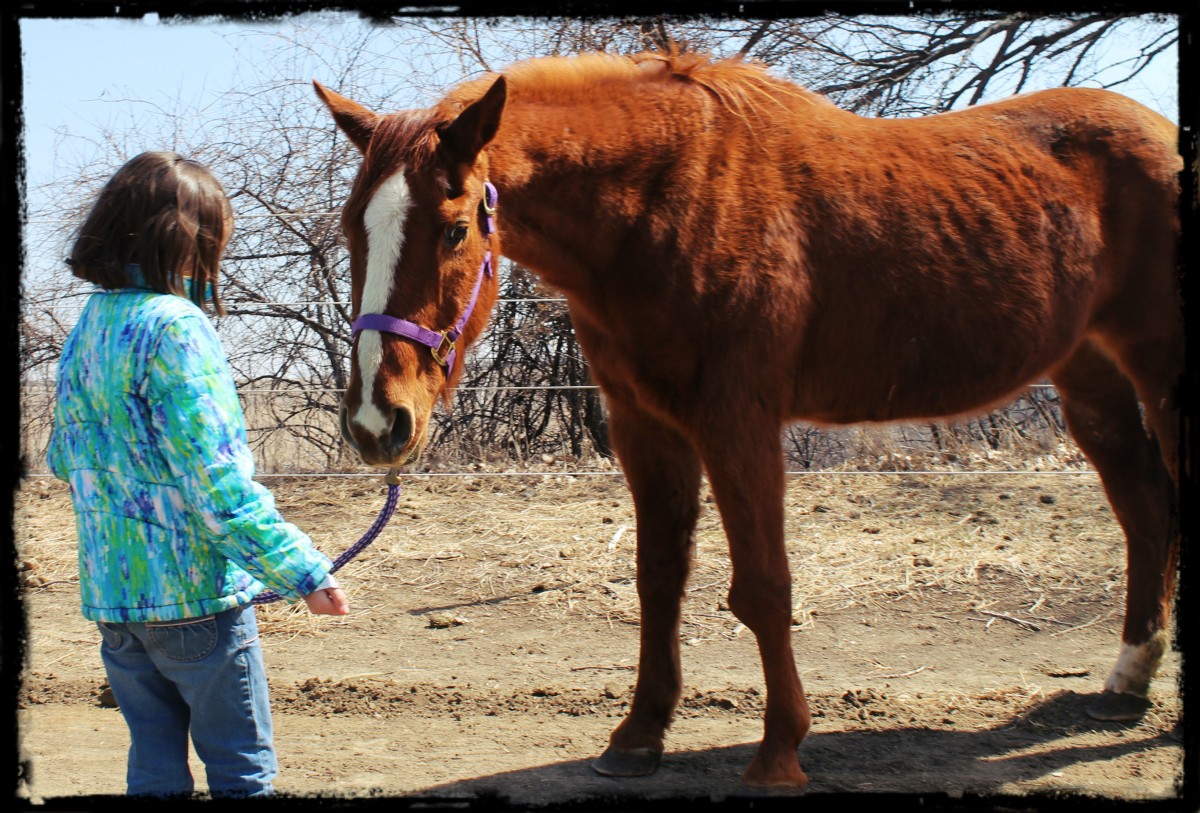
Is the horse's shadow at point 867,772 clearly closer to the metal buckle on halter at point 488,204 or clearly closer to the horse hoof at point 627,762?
the horse hoof at point 627,762

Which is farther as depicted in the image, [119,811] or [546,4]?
[546,4]

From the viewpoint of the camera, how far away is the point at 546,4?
3.55 m

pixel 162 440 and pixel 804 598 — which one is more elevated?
pixel 162 440

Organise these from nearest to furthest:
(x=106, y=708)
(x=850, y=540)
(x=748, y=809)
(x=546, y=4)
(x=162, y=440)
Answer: (x=162, y=440) → (x=748, y=809) → (x=546, y=4) → (x=106, y=708) → (x=850, y=540)

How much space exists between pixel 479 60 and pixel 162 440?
5850mm

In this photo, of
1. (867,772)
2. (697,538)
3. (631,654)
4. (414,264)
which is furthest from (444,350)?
(697,538)

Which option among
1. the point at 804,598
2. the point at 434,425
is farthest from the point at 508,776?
the point at 434,425

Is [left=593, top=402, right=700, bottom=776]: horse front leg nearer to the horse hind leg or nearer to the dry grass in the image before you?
the dry grass

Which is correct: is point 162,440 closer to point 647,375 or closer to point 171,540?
point 171,540

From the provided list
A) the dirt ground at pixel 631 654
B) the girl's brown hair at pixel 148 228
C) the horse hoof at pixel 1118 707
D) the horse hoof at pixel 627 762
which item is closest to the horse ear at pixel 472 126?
the girl's brown hair at pixel 148 228

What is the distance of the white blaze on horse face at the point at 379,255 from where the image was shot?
267 cm

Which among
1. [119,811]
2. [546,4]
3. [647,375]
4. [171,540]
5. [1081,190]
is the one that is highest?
[546,4]

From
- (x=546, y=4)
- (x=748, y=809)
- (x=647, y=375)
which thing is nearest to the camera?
(x=748, y=809)

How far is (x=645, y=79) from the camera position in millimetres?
3434
